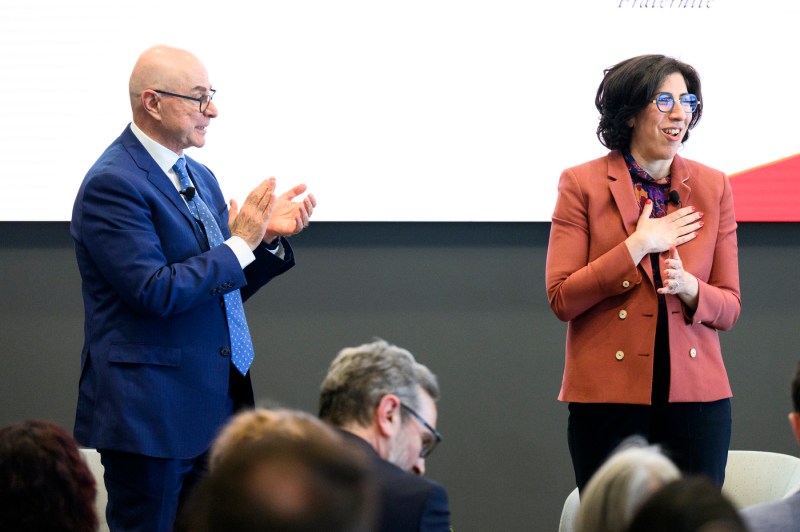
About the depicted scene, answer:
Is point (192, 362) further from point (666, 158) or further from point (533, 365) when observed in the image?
point (533, 365)

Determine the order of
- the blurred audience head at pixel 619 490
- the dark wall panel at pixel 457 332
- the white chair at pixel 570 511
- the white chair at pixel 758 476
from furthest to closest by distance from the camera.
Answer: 1. the dark wall panel at pixel 457 332
2. the white chair at pixel 758 476
3. the white chair at pixel 570 511
4. the blurred audience head at pixel 619 490

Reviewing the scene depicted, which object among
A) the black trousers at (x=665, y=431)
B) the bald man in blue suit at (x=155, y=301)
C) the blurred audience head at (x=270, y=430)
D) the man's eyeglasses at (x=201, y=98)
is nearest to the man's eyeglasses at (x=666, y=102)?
the black trousers at (x=665, y=431)

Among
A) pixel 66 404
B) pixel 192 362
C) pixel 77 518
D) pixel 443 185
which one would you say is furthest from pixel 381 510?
pixel 66 404

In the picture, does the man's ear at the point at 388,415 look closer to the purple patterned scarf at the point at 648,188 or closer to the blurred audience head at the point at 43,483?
the blurred audience head at the point at 43,483

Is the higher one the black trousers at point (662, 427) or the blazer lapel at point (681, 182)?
the blazer lapel at point (681, 182)

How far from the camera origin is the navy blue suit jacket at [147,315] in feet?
8.12

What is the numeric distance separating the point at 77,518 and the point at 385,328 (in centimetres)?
240

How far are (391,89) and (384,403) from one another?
1954 millimetres

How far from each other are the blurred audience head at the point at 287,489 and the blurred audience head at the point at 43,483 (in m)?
0.52

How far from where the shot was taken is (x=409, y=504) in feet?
5.49

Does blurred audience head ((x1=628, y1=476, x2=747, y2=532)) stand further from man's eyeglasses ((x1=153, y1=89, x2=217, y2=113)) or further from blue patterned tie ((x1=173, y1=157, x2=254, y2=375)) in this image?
man's eyeglasses ((x1=153, y1=89, x2=217, y2=113))

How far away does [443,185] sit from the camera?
12.2 ft

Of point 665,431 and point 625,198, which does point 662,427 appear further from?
point 625,198

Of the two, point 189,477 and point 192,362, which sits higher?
point 192,362
